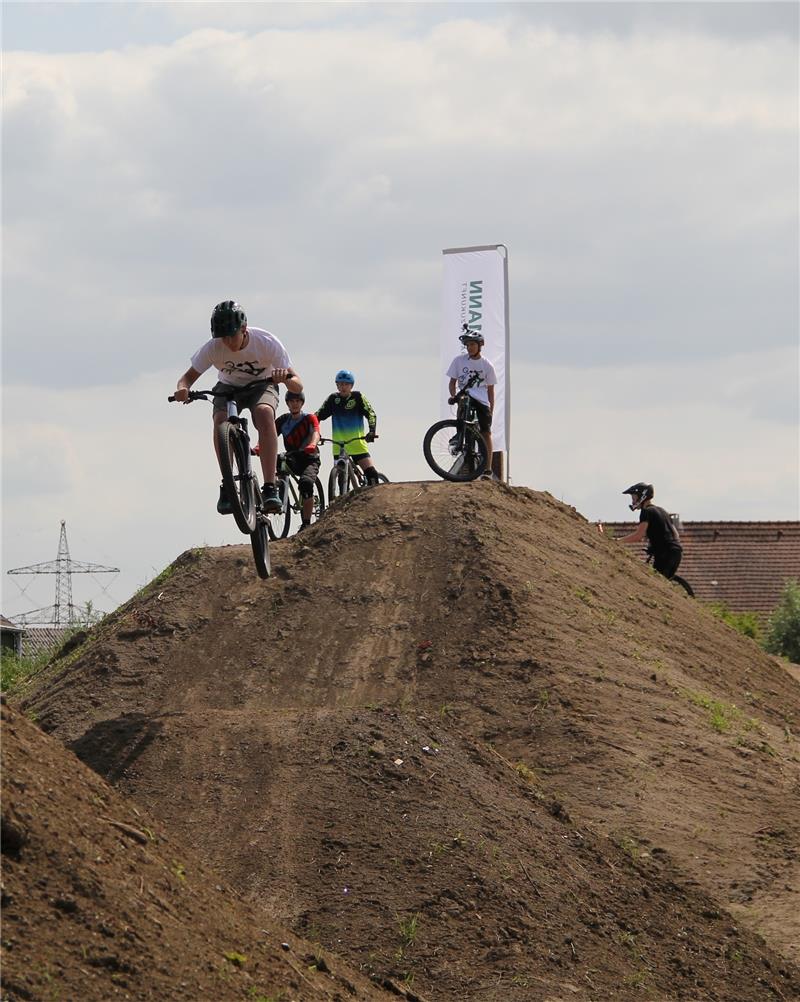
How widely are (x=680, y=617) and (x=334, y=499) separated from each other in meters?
4.38

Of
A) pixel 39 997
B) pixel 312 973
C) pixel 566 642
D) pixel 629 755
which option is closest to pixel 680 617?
pixel 566 642

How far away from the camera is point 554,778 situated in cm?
1180

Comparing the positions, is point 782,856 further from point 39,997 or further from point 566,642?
point 39,997

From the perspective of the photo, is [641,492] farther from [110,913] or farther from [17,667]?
[110,913]

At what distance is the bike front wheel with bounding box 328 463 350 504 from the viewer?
1752cm

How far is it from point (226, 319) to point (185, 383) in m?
0.71

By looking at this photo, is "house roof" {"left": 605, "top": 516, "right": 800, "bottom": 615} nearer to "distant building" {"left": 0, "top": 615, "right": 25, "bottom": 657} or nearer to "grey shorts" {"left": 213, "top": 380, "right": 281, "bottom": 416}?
"distant building" {"left": 0, "top": 615, "right": 25, "bottom": 657}

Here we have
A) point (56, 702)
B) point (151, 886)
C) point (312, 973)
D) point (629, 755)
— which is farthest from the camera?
point (56, 702)

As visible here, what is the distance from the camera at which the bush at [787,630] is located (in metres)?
29.0

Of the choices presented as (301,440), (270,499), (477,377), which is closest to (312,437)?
(301,440)

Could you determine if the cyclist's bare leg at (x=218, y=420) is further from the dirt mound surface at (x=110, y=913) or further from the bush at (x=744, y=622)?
the bush at (x=744, y=622)

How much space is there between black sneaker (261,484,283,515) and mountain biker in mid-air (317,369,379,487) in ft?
16.5

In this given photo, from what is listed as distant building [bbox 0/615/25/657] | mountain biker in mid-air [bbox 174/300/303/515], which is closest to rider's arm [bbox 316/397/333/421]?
mountain biker in mid-air [bbox 174/300/303/515]

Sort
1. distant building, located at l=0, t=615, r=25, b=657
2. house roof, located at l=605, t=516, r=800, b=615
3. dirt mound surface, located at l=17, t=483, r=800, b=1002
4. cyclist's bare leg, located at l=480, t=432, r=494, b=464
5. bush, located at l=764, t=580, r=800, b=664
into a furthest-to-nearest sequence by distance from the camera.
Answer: house roof, located at l=605, t=516, r=800, b=615
distant building, located at l=0, t=615, r=25, b=657
bush, located at l=764, t=580, r=800, b=664
cyclist's bare leg, located at l=480, t=432, r=494, b=464
dirt mound surface, located at l=17, t=483, r=800, b=1002
